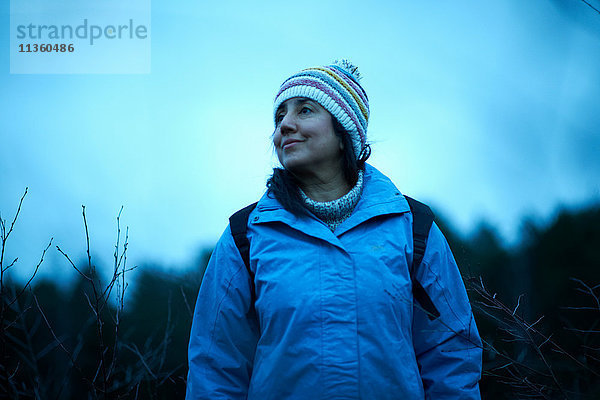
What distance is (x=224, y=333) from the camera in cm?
180

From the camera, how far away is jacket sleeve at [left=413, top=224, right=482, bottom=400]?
1772 millimetres

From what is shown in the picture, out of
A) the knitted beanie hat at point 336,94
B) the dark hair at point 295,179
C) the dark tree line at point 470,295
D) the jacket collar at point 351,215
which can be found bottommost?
the dark tree line at point 470,295

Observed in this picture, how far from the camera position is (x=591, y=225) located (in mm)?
6117

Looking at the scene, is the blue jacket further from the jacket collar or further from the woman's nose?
the woman's nose

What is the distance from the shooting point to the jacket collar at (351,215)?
1847 mm

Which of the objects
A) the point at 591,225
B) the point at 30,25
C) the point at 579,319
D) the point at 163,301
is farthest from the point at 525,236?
the point at 30,25

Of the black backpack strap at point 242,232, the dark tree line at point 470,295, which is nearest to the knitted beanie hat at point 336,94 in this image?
the black backpack strap at point 242,232

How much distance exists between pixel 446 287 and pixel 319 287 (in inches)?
22.4

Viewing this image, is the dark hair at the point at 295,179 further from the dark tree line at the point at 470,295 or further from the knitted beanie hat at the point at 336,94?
the dark tree line at the point at 470,295

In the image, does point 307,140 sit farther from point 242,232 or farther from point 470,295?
point 470,295

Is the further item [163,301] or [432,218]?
[163,301]

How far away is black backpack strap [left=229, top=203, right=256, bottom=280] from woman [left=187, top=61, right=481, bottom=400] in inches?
1.0

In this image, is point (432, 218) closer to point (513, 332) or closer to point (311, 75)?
point (513, 332)

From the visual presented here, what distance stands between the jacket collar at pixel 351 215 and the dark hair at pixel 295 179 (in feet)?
0.11
